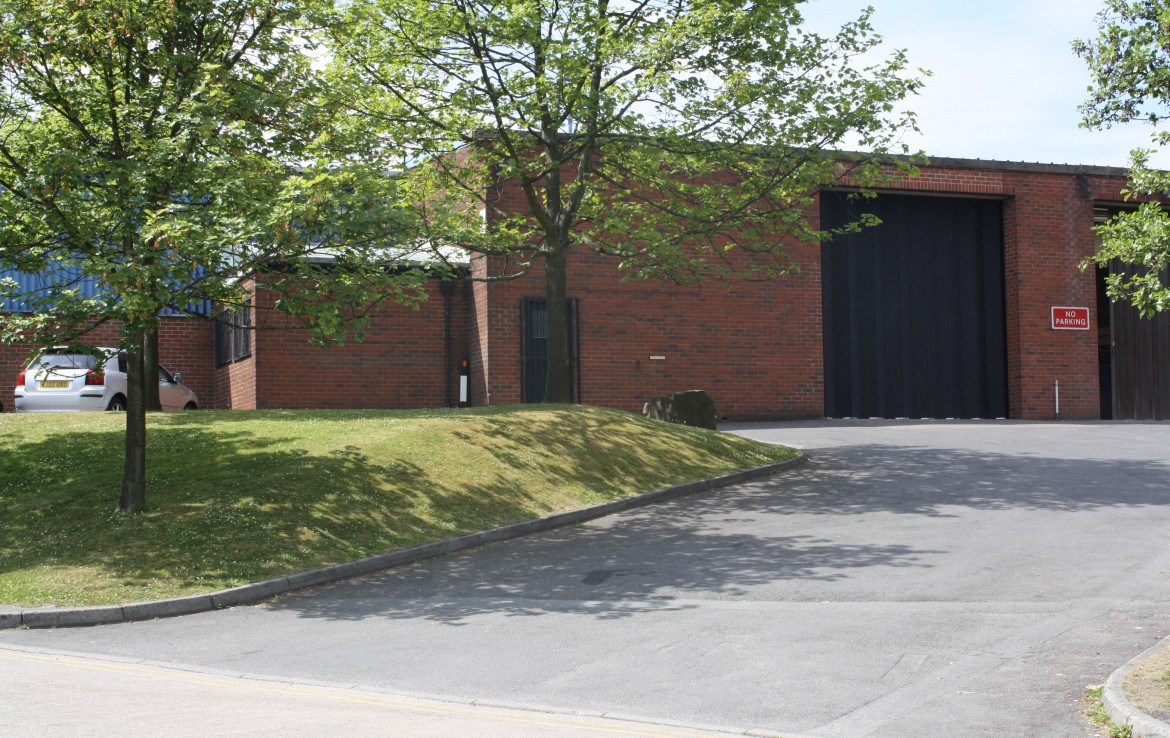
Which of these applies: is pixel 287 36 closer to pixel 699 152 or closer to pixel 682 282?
pixel 699 152

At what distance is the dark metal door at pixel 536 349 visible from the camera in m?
24.5

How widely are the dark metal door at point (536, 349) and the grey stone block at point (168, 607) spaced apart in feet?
48.3

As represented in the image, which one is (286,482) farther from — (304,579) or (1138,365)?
(1138,365)

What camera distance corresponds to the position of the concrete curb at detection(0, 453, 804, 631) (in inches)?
373

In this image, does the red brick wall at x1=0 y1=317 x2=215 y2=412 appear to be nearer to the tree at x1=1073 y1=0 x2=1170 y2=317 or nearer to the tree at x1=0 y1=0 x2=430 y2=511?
the tree at x1=0 y1=0 x2=430 y2=511

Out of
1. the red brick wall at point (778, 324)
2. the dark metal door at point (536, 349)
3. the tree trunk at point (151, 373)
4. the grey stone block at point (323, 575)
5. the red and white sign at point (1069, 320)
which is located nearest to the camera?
the grey stone block at point (323, 575)

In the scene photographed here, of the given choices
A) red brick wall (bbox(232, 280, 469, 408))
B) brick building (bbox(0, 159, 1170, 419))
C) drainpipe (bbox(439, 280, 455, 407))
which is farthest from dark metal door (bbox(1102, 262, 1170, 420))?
drainpipe (bbox(439, 280, 455, 407))

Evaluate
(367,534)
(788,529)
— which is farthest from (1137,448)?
(367,534)

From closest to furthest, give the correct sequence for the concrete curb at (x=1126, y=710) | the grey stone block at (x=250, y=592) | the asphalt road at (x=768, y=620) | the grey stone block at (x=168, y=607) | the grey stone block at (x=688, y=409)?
the concrete curb at (x=1126, y=710)
the asphalt road at (x=768, y=620)
the grey stone block at (x=168, y=607)
the grey stone block at (x=250, y=592)
the grey stone block at (x=688, y=409)

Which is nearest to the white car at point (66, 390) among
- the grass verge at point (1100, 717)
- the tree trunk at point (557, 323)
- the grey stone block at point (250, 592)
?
the tree trunk at point (557, 323)

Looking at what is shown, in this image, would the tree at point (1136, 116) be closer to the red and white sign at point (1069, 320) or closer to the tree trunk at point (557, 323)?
the tree trunk at point (557, 323)

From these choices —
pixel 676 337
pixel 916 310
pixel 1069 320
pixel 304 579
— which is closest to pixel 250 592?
pixel 304 579

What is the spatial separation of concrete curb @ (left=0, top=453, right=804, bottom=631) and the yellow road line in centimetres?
→ 107

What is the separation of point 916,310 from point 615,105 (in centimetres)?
1413
